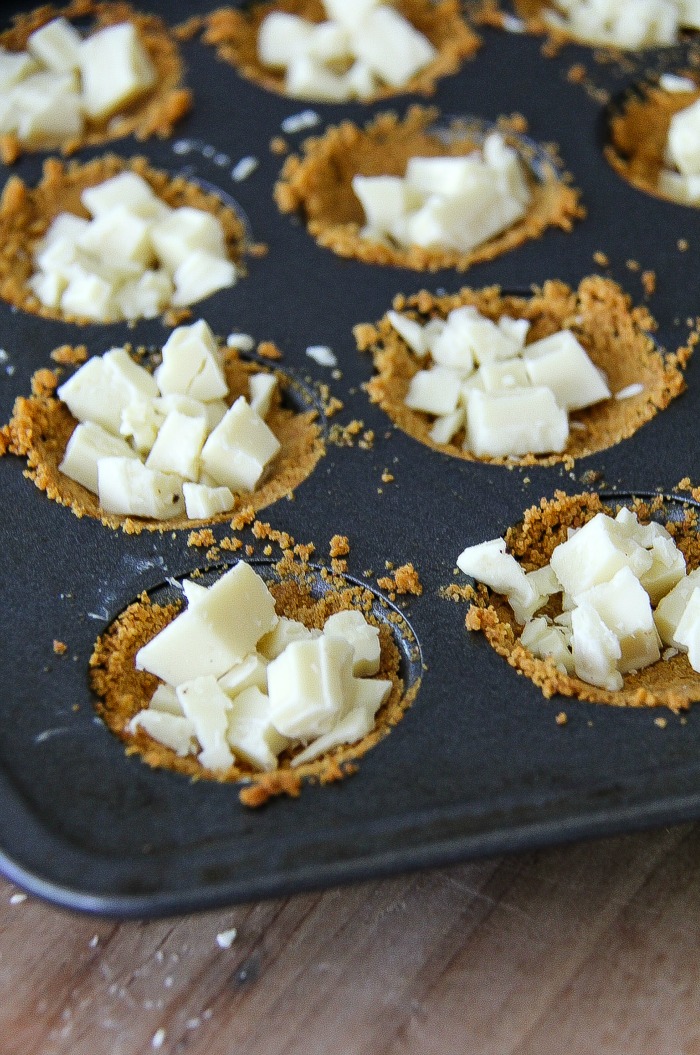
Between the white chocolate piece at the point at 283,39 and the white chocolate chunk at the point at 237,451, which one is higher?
the white chocolate piece at the point at 283,39

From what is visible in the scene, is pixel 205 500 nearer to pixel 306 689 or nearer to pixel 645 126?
pixel 306 689

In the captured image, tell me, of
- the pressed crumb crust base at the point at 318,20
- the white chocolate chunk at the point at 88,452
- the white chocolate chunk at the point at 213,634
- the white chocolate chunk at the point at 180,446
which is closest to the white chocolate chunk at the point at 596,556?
the white chocolate chunk at the point at 213,634

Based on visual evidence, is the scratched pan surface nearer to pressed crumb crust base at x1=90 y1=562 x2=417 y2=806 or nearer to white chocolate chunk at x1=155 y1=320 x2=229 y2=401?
pressed crumb crust base at x1=90 y1=562 x2=417 y2=806

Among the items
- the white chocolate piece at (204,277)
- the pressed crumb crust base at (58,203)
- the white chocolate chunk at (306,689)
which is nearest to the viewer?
the white chocolate chunk at (306,689)

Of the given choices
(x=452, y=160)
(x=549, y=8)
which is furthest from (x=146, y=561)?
(x=549, y=8)

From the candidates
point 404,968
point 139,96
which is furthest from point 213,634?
point 139,96

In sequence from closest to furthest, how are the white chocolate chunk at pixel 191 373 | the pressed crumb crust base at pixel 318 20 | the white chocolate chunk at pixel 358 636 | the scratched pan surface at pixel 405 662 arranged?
the scratched pan surface at pixel 405 662, the white chocolate chunk at pixel 358 636, the white chocolate chunk at pixel 191 373, the pressed crumb crust base at pixel 318 20

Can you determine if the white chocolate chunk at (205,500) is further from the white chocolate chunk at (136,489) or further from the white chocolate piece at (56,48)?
the white chocolate piece at (56,48)

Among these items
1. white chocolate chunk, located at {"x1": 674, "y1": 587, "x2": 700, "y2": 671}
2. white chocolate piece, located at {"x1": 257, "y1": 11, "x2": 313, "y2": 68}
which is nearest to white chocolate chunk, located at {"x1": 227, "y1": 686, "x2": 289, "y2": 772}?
white chocolate chunk, located at {"x1": 674, "y1": 587, "x2": 700, "y2": 671}
